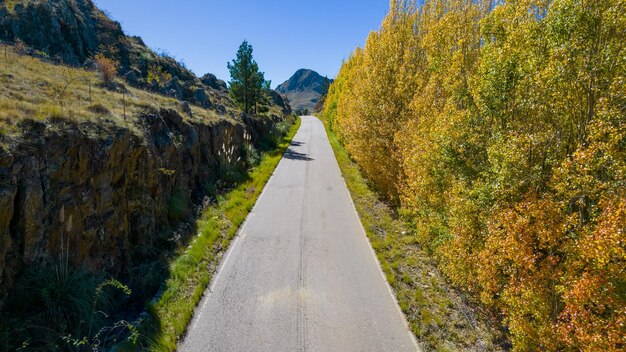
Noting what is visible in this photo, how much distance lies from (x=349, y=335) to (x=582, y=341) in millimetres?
4432

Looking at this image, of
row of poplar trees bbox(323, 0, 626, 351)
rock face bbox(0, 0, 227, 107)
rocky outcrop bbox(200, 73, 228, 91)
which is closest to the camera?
row of poplar trees bbox(323, 0, 626, 351)

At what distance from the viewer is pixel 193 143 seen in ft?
50.6

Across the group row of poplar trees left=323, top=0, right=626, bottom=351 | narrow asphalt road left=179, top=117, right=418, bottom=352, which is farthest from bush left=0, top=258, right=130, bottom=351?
row of poplar trees left=323, top=0, right=626, bottom=351

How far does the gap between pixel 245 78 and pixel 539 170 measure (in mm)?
31349

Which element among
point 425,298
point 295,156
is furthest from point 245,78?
point 425,298

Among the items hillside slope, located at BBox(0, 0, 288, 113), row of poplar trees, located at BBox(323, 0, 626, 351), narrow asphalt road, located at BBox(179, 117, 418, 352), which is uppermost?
hillside slope, located at BBox(0, 0, 288, 113)

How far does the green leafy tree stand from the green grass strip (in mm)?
19972

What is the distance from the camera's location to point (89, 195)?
7.92 metres

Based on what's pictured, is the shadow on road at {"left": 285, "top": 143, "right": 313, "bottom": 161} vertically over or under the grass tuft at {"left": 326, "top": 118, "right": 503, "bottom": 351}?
over

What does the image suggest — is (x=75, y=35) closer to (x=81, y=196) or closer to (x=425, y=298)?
(x=81, y=196)

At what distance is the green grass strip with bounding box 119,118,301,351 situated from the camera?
6.92 metres

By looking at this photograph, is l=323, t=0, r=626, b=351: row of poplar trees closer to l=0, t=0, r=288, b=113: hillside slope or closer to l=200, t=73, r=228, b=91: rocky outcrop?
l=0, t=0, r=288, b=113: hillside slope

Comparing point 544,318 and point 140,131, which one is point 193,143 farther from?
point 544,318

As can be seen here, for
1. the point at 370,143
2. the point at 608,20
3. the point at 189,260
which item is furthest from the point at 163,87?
the point at 608,20
